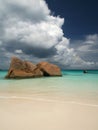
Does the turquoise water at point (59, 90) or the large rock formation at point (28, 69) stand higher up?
the large rock formation at point (28, 69)

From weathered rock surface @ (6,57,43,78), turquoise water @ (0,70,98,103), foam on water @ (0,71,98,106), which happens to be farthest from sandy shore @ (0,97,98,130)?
weathered rock surface @ (6,57,43,78)

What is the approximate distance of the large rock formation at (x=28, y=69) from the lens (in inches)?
904

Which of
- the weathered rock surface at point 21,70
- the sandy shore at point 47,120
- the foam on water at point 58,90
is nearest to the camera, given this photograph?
the sandy shore at point 47,120

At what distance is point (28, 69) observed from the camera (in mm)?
24703

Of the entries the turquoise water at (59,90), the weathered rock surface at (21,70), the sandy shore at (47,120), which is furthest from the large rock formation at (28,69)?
the sandy shore at (47,120)

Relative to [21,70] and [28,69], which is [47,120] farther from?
[28,69]

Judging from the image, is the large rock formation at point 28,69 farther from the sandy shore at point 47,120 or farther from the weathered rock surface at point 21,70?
the sandy shore at point 47,120

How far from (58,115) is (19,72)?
758 inches

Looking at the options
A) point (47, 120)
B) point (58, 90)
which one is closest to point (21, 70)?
point (58, 90)

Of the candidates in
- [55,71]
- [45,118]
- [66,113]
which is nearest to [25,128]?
[45,118]

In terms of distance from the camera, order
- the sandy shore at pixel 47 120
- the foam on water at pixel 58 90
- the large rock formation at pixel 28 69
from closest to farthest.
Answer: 1. the sandy shore at pixel 47 120
2. the foam on water at pixel 58 90
3. the large rock formation at pixel 28 69

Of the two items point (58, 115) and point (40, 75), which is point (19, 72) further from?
point (58, 115)

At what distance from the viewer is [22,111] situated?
4.70 m

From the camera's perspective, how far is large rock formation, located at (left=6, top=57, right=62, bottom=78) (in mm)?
22970
